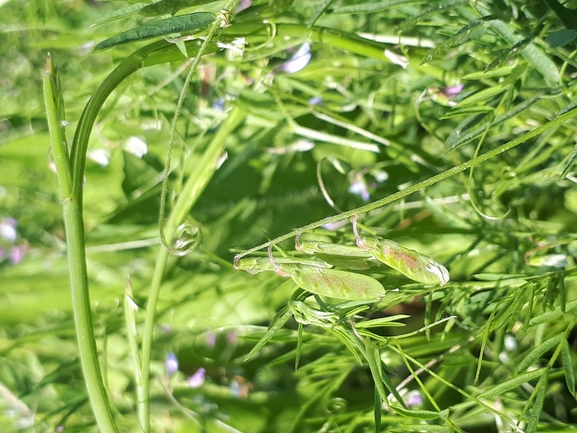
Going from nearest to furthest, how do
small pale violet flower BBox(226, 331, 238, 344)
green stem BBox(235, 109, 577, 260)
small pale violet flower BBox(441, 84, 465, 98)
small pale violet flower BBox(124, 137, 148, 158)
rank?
green stem BBox(235, 109, 577, 260)
small pale violet flower BBox(441, 84, 465, 98)
small pale violet flower BBox(124, 137, 148, 158)
small pale violet flower BBox(226, 331, 238, 344)

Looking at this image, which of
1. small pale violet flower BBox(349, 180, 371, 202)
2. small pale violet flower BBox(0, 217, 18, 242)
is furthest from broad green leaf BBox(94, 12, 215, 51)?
small pale violet flower BBox(0, 217, 18, 242)

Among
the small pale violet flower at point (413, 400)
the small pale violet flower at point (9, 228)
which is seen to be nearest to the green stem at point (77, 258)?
the small pale violet flower at point (413, 400)

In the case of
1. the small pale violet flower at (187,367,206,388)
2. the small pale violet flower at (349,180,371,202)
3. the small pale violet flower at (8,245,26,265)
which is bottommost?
the small pale violet flower at (187,367,206,388)

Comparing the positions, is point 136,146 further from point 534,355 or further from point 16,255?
point 534,355

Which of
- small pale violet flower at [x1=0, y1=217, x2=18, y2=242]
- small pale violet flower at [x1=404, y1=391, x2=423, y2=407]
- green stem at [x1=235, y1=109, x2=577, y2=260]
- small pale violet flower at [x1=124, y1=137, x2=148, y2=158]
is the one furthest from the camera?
small pale violet flower at [x1=0, y1=217, x2=18, y2=242]

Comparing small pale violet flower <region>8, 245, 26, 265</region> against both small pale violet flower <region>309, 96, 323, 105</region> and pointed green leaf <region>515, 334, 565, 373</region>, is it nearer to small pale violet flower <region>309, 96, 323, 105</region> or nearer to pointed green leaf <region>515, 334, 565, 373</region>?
small pale violet flower <region>309, 96, 323, 105</region>

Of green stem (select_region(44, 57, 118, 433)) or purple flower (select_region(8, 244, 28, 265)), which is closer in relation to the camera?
green stem (select_region(44, 57, 118, 433))

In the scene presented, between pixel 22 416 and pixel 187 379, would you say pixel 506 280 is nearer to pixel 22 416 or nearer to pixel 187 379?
pixel 187 379

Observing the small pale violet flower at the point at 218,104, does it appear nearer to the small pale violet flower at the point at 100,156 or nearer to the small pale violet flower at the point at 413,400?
the small pale violet flower at the point at 100,156
